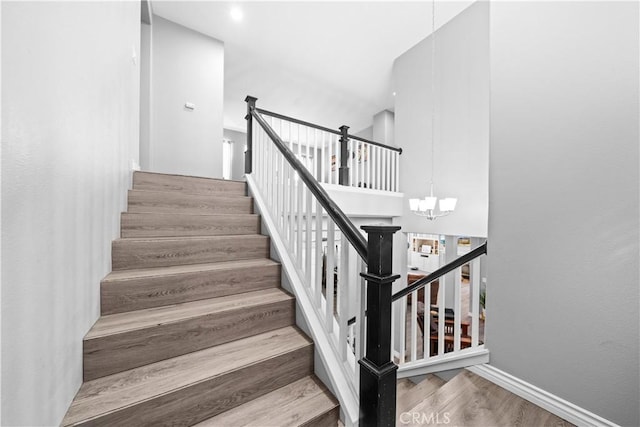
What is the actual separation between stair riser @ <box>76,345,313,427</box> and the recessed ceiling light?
14.3 ft

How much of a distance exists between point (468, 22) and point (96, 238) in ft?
16.0

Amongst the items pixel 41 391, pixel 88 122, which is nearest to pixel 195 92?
pixel 88 122

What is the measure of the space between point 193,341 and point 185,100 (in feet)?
12.4

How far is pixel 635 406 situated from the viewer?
1.20 m

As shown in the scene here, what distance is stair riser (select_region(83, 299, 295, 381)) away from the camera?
1.16 meters

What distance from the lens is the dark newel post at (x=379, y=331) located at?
1.08m

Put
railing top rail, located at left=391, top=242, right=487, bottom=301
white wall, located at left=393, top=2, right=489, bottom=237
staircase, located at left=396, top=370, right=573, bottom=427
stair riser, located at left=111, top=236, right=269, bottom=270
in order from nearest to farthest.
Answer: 1. staircase, located at left=396, top=370, right=573, bottom=427
2. stair riser, located at left=111, top=236, right=269, bottom=270
3. railing top rail, located at left=391, top=242, right=487, bottom=301
4. white wall, located at left=393, top=2, right=489, bottom=237

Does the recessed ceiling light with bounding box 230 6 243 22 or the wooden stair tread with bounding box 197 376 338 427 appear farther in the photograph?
the recessed ceiling light with bounding box 230 6 243 22

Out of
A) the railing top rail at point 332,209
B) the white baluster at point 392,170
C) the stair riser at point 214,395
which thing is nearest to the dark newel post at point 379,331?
the railing top rail at point 332,209

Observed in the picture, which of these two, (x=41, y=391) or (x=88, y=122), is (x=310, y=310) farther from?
(x=88, y=122)

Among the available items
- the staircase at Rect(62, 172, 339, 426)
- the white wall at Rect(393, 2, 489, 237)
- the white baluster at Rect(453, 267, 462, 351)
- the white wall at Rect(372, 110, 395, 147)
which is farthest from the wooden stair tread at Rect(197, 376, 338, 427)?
the white wall at Rect(372, 110, 395, 147)

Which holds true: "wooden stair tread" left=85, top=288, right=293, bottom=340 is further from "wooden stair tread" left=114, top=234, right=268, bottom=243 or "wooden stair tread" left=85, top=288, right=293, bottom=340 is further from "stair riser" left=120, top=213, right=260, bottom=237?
"stair riser" left=120, top=213, right=260, bottom=237
